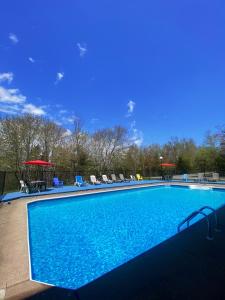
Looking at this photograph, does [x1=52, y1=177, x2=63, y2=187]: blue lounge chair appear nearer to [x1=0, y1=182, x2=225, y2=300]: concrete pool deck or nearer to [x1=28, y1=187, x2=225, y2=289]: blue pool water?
[x1=28, y1=187, x2=225, y2=289]: blue pool water

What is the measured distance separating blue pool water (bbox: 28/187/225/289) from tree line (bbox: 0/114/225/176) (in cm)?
961

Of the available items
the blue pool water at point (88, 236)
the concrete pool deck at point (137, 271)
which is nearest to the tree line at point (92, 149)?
the blue pool water at point (88, 236)

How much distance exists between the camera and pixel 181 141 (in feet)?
114

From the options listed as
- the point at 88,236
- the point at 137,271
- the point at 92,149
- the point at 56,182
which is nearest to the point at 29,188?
the point at 56,182

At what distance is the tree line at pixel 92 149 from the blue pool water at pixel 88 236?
961 centimetres

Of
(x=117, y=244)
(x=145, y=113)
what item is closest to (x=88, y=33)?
(x=117, y=244)

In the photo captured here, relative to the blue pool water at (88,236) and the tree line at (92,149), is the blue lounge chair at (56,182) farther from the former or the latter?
the blue pool water at (88,236)

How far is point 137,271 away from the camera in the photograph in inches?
117

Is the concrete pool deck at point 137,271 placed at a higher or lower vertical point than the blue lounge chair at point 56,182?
lower

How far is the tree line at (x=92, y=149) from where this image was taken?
18.0m

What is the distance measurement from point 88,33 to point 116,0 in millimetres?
3241

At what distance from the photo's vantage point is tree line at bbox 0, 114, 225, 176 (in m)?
18.0

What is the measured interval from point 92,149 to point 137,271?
21816 millimetres

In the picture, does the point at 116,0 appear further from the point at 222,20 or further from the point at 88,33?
the point at 222,20
